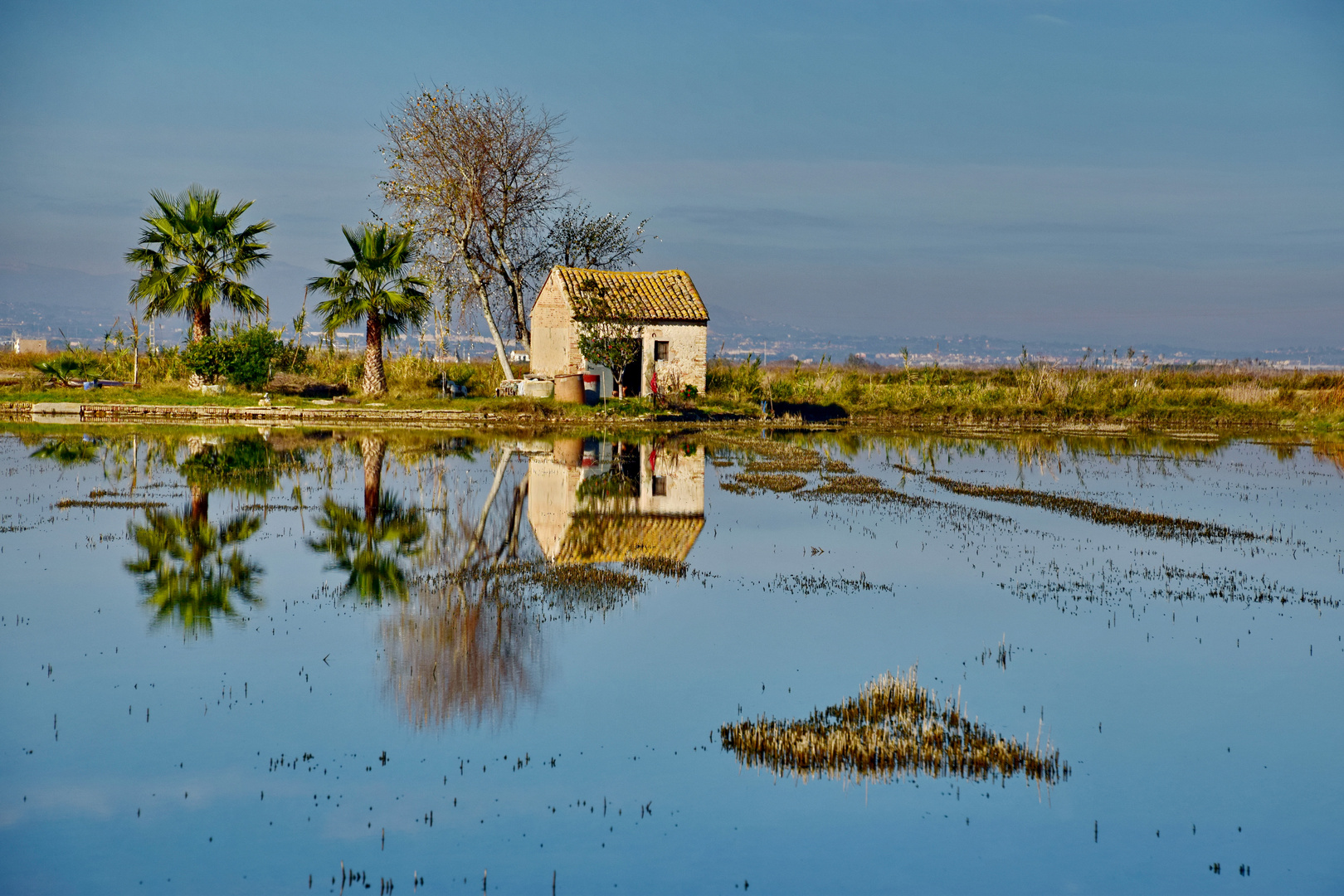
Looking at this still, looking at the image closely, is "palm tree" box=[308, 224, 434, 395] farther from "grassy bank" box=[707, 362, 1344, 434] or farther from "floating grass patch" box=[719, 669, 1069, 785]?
"floating grass patch" box=[719, 669, 1069, 785]

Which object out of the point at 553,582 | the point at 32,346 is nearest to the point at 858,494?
the point at 553,582

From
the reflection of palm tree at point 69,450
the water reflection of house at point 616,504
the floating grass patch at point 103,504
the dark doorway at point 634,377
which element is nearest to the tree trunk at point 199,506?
the floating grass patch at point 103,504

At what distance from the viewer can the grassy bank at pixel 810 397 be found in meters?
35.2

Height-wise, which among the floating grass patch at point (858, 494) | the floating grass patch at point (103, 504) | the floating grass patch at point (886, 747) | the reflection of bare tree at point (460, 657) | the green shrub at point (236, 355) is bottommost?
the floating grass patch at point (886, 747)

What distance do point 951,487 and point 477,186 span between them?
2580cm

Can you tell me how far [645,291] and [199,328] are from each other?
15025 mm

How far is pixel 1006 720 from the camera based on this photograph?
26.1ft

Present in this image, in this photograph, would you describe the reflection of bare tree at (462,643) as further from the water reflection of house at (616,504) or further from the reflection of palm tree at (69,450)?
the reflection of palm tree at (69,450)

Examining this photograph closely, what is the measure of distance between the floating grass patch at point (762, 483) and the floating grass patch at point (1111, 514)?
2.86m

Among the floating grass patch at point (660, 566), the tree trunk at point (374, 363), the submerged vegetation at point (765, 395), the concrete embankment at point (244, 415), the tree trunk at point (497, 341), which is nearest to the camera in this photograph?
the floating grass patch at point (660, 566)

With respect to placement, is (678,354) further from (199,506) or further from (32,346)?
(32,346)

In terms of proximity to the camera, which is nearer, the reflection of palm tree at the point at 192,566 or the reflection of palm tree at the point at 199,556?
the reflection of palm tree at the point at 192,566

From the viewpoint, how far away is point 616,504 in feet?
56.8

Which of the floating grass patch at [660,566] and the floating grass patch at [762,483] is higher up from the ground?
the floating grass patch at [762,483]
